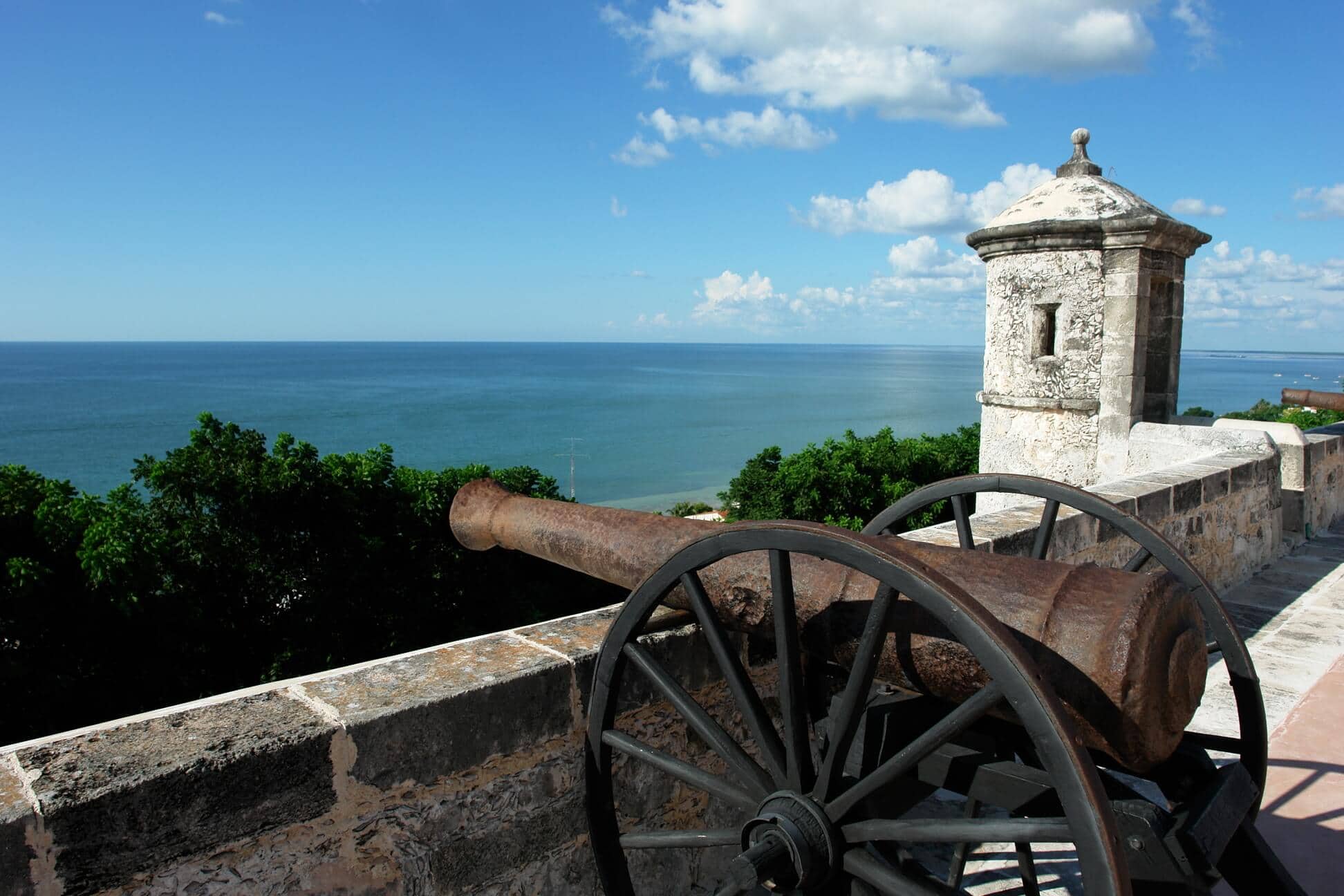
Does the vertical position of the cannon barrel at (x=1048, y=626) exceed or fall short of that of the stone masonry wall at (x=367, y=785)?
it exceeds it

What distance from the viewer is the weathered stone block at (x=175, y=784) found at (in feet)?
5.44

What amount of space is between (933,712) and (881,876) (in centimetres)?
52

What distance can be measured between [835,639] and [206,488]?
7.71 meters

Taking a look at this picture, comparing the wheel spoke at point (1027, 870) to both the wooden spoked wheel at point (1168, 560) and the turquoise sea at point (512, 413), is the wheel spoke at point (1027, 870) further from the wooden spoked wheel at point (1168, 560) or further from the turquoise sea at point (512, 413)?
the turquoise sea at point (512, 413)

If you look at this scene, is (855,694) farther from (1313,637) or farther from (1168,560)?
(1313,637)

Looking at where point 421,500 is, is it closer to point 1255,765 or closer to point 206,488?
point 206,488

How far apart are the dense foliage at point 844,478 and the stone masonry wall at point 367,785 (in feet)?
39.7

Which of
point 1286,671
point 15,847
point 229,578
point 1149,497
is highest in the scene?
point 1149,497

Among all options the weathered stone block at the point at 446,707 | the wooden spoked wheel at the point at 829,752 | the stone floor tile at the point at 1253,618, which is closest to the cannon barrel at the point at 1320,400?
the stone floor tile at the point at 1253,618

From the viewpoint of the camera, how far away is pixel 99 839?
1.67 metres

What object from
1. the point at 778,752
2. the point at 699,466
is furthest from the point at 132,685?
the point at 699,466

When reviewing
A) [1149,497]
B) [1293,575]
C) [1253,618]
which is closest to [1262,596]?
[1253,618]

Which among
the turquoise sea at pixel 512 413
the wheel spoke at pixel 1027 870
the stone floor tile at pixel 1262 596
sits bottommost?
the turquoise sea at pixel 512 413

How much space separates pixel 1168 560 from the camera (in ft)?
8.17
